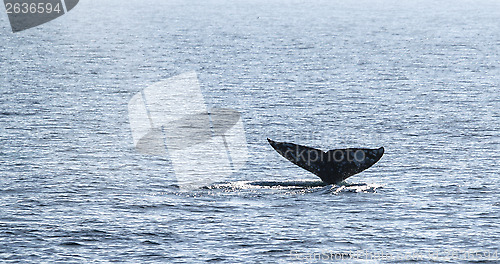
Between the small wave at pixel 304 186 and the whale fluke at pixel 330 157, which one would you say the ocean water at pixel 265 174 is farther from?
the whale fluke at pixel 330 157

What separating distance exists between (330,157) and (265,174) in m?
4.98

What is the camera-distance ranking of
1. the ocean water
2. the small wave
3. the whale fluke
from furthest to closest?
the small wave → the whale fluke → the ocean water

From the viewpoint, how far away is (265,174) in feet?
98.2

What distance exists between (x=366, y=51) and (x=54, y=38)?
4275 centimetres

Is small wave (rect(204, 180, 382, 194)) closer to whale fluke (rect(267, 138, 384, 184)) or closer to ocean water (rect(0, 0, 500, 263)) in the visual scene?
ocean water (rect(0, 0, 500, 263))

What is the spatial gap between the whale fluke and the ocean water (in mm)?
869

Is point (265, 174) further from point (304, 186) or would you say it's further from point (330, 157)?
point (330, 157)

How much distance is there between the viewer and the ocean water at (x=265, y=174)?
21.3m

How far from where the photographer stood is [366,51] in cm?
9831

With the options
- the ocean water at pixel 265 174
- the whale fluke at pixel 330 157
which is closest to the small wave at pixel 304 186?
the ocean water at pixel 265 174

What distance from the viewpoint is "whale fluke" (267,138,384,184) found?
81.9 ft

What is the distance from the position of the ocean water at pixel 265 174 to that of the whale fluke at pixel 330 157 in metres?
0.87

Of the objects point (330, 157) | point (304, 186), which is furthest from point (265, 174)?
point (330, 157)

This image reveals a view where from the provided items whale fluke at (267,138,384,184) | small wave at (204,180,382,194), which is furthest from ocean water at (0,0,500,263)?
whale fluke at (267,138,384,184)
